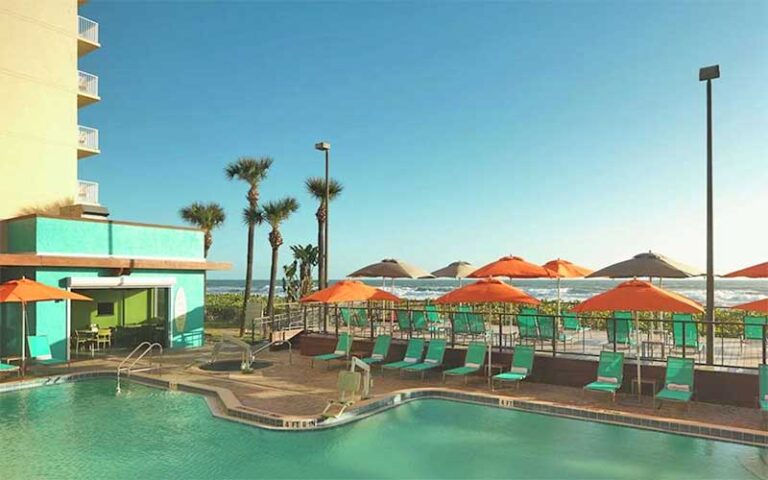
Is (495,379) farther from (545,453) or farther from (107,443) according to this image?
(107,443)

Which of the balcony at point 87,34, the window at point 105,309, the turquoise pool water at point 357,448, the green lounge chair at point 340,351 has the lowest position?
the turquoise pool water at point 357,448

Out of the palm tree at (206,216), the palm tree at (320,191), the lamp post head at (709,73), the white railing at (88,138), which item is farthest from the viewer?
the palm tree at (206,216)

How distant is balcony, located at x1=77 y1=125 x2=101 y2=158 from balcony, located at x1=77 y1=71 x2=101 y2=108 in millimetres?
1249

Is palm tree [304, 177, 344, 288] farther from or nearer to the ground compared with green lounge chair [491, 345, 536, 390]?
farther from the ground

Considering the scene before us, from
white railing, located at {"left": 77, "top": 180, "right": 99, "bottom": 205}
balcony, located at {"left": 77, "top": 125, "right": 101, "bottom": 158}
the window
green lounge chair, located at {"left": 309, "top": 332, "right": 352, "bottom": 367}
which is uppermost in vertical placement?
balcony, located at {"left": 77, "top": 125, "right": 101, "bottom": 158}

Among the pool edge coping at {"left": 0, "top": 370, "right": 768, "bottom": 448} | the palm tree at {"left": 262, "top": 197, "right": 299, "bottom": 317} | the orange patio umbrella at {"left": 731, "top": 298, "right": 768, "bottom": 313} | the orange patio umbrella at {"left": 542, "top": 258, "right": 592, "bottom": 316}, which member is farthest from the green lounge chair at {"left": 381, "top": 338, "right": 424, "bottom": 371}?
the palm tree at {"left": 262, "top": 197, "right": 299, "bottom": 317}

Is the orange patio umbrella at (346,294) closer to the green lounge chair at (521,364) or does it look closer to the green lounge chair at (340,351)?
the green lounge chair at (340,351)

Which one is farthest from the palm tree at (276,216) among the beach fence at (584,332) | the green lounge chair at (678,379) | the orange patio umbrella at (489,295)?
the green lounge chair at (678,379)

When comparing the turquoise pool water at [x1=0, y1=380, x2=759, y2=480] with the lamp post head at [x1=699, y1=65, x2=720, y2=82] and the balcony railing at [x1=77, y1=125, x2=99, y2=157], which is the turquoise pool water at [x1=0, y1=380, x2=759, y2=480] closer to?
the lamp post head at [x1=699, y1=65, x2=720, y2=82]

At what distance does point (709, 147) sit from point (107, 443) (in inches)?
500

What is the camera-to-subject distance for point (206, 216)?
1260 inches

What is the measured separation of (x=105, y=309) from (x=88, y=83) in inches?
430

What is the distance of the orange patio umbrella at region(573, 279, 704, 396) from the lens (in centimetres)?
1030

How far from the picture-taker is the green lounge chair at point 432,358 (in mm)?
13961
